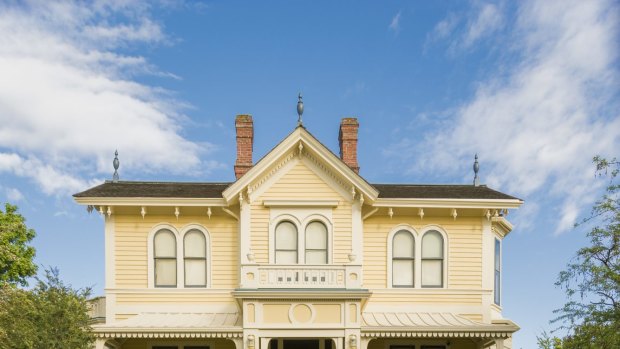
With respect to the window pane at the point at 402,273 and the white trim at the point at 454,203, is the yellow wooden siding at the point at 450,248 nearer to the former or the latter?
the window pane at the point at 402,273

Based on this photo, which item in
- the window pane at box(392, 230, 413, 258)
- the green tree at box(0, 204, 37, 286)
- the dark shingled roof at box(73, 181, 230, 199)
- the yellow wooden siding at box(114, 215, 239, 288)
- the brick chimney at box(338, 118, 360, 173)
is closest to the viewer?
the dark shingled roof at box(73, 181, 230, 199)

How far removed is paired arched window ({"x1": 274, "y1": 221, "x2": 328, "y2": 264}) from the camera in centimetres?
1897

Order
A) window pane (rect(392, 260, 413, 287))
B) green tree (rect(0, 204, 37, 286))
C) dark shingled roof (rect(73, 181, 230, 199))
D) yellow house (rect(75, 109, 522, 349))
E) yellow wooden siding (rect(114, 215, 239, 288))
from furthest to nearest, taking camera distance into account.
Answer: green tree (rect(0, 204, 37, 286)) < window pane (rect(392, 260, 413, 287)) < yellow wooden siding (rect(114, 215, 239, 288)) < dark shingled roof (rect(73, 181, 230, 199)) < yellow house (rect(75, 109, 522, 349))

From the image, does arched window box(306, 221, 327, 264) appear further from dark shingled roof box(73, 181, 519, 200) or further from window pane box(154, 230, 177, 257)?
window pane box(154, 230, 177, 257)

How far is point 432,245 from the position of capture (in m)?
20.0

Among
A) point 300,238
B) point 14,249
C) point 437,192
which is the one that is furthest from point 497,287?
point 14,249

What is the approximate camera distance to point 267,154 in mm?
18531

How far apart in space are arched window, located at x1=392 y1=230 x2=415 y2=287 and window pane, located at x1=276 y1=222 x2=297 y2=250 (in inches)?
→ 134

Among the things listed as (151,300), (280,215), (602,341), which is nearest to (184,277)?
(151,300)

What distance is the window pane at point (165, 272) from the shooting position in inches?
766

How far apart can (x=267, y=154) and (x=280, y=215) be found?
2.03 meters

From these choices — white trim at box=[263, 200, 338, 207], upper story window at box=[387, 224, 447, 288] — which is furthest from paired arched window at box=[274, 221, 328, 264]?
upper story window at box=[387, 224, 447, 288]

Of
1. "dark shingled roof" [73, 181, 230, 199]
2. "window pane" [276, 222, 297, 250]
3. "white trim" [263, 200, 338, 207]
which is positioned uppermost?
"dark shingled roof" [73, 181, 230, 199]

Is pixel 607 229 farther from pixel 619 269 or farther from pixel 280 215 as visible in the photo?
pixel 280 215
